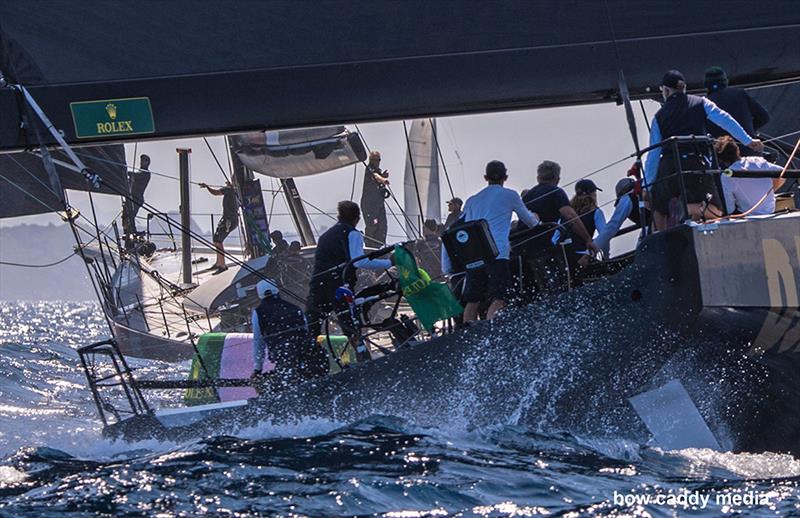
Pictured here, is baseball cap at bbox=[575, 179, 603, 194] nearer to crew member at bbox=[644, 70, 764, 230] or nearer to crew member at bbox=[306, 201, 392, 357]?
crew member at bbox=[644, 70, 764, 230]

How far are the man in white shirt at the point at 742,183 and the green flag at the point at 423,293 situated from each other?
1.62 m

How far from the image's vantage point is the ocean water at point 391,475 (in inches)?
211

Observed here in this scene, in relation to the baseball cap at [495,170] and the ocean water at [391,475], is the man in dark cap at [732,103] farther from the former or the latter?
the ocean water at [391,475]

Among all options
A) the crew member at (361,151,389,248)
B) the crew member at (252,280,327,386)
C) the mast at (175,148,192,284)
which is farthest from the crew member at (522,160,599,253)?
the mast at (175,148,192,284)

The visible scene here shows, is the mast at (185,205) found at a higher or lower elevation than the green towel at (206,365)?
higher

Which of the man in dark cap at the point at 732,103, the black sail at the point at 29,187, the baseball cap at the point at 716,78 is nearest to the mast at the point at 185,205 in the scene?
the black sail at the point at 29,187

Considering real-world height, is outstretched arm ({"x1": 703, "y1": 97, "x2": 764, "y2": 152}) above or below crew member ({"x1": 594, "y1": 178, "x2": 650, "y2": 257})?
above

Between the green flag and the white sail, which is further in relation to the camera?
the white sail

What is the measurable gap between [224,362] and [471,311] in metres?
2.90

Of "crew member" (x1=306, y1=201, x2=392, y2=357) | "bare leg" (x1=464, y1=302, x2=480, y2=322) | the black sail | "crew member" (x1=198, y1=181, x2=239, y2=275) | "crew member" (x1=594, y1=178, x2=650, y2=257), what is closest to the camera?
"bare leg" (x1=464, y1=302, x2=480, y2=322)

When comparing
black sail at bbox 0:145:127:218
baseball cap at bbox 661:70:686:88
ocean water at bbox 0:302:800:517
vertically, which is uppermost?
black sail at bbox 0:145:127:218

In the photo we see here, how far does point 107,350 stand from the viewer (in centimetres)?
780

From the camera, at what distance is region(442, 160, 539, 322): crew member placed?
288 inches

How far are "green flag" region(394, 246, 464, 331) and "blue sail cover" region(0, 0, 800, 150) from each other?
814 mm
